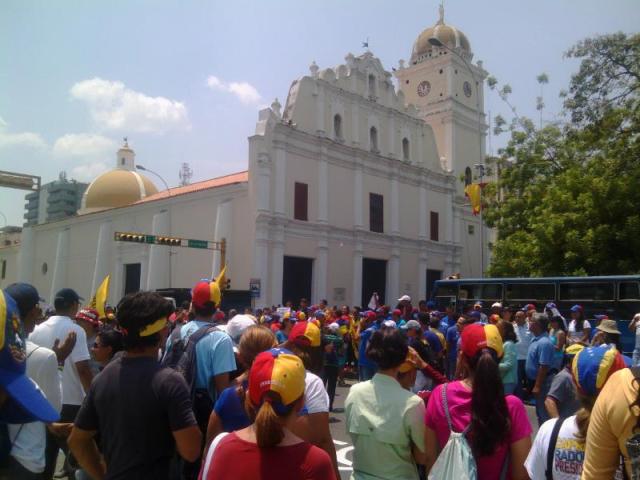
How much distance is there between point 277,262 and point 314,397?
25774mm

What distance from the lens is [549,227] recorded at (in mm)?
22516

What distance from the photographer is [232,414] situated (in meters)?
3.42

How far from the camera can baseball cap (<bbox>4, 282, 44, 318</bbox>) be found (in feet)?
12.4

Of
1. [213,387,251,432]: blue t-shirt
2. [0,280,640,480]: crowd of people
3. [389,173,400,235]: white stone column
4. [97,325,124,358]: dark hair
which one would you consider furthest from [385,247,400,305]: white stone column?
[213,387,251,432]: blue t-shirt

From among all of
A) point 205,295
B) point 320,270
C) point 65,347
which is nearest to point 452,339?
point 205,295

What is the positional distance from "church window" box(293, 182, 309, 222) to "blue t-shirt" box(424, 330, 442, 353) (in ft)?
73.9

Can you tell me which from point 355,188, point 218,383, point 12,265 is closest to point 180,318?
point 218,383

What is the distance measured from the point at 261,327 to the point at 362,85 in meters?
32.4

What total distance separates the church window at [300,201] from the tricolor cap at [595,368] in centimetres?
2783

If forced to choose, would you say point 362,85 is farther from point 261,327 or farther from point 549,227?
point 261,327

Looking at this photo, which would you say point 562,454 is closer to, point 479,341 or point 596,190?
point 479,341

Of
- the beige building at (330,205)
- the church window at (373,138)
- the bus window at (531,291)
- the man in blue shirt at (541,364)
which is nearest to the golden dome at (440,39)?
the beige building at (330,205)

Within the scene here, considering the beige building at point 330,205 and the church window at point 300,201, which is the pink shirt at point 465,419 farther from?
the church window at point 300,201

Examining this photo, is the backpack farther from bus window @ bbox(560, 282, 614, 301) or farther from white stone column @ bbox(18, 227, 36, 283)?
white stone column @ bbox(18, 227, 36, 283)
